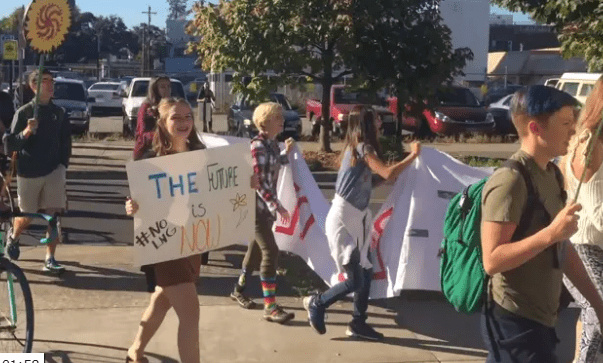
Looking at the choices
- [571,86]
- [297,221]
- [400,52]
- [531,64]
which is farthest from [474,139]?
[531,64]

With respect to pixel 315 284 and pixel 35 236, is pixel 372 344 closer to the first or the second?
pixel 315 284

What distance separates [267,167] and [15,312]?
200 centimetres

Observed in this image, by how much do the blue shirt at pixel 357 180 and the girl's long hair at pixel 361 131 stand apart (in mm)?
25

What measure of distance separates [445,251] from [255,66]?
15.5m

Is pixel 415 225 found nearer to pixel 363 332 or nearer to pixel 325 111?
pixel 363 332

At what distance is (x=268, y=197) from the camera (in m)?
6.66

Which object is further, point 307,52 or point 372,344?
point 307,52

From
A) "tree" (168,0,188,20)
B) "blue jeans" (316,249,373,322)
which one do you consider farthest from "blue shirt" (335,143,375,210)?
"tree" (168,0,188,20)

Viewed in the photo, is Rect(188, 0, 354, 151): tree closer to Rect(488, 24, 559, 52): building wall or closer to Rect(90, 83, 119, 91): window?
Rect(90, 83, 119, 91): window

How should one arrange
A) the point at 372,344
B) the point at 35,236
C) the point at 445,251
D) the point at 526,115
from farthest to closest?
the point at 35,236
the point at 372,344
the point at 445,251
the point at 526,115

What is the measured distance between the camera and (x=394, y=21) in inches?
779

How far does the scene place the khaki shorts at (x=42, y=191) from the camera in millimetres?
8078

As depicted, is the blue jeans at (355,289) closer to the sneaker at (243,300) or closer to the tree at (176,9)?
the sneaker at (243,300)

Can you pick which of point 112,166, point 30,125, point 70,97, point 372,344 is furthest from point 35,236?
point 70,97
